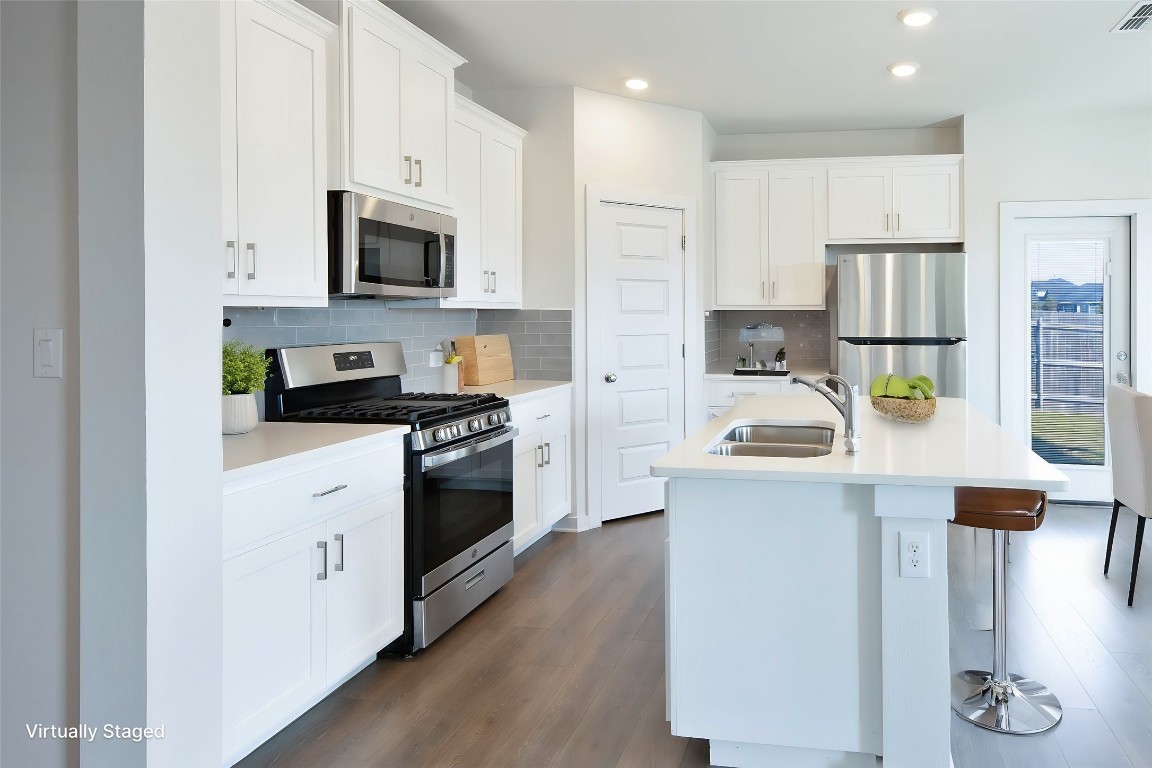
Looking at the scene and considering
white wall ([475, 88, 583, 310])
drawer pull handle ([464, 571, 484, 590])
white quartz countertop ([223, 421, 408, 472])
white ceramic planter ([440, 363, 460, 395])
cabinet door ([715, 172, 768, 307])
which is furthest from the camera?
cabinet door ([715, 172, 768, 307])

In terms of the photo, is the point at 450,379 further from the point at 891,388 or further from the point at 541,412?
the point at 891,388

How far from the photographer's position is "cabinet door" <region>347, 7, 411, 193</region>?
3148 mm

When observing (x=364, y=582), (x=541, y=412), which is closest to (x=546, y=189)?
(x=541, y=412)

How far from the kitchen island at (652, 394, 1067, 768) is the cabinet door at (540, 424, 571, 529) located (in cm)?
224

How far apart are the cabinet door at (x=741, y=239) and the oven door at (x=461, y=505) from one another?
8.69 ft

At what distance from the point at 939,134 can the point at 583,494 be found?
3.54 m

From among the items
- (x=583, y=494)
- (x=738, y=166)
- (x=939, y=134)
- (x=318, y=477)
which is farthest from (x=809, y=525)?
(x=939, y=134)

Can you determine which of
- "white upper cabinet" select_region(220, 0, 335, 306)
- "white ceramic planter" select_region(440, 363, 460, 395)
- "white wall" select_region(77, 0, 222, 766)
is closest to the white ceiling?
"white upper cabinet" select_region(220, 0, 335, 306)

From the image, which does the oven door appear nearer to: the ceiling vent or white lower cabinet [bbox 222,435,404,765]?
white lower cabinet [bbox 222,435,404,765]

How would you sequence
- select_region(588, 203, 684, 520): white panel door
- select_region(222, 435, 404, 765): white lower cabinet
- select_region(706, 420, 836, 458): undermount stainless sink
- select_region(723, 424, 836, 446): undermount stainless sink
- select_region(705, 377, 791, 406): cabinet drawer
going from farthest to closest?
select_region(705, 377, 791, 406): cabinet drawer
select_region(588, 203, 684, 520): white panel door
select_region(723, 424, 836, 446): undermount stainless sink
select_region(706, 420, 836, 458): undermount stainless sink
select_region(222, 435, 404, 765): white lower cabinet

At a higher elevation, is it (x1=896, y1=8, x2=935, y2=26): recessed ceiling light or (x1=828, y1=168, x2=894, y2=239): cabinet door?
(x1=896, y1=8, x2=935, y2=26): recessed ceiling light

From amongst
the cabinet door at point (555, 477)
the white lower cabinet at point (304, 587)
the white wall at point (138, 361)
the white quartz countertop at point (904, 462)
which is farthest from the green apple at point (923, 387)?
the white wall at point (138, 361)

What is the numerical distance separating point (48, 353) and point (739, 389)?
450 cm

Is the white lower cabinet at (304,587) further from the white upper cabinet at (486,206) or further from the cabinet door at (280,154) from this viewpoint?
the white upper cabinet at (486,206)
